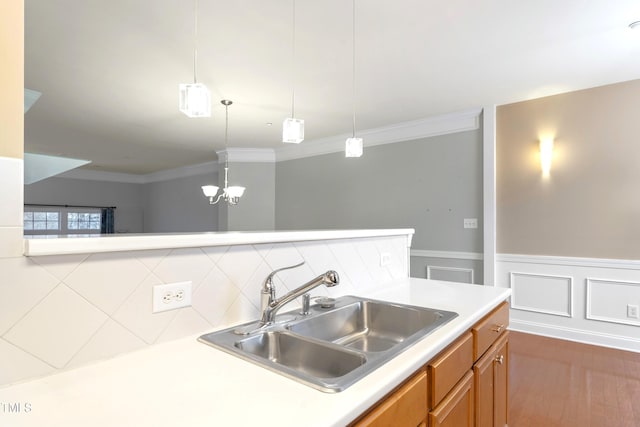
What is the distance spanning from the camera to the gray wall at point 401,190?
13.2 ft

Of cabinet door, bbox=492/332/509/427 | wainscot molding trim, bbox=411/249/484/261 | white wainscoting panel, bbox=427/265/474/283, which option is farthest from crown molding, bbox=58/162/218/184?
cabinet door, bbox=492/332/509/427

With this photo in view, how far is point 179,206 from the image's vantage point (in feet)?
25.6

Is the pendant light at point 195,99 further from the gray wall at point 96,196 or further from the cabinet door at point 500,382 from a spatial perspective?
the gray wall at point 96,196

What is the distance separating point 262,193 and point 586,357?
482cm

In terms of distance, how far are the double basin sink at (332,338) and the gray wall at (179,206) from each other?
19.0 ft

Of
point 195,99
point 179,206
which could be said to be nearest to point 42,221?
point 179,206

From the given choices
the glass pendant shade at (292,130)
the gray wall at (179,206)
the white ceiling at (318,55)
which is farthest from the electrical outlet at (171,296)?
the gray wall at (179,206)

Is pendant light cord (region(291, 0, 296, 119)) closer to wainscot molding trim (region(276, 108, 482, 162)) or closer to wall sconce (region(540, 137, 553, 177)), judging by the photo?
wainscot molding trim (region(276, 108, 482, 162))

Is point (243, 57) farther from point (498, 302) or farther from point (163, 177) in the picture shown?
point (163, 177)

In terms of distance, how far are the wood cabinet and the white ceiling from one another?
6.13ft

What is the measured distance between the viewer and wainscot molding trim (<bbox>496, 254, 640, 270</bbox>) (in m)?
3.12

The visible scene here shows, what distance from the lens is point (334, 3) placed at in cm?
204

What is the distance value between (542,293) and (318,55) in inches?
128

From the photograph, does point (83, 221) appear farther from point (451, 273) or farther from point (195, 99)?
point (451, 273)
